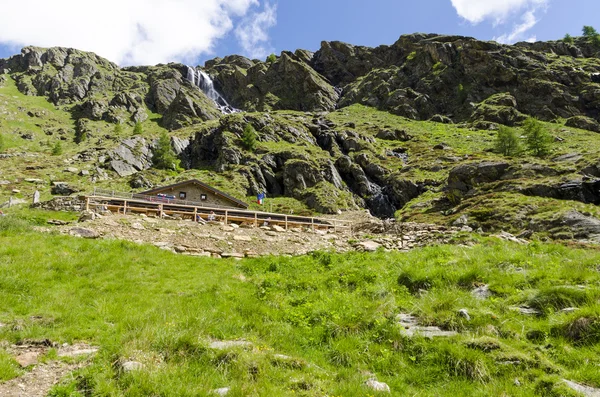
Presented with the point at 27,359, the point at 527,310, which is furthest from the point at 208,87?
the point at 527,310

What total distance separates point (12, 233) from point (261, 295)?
12.6 meters

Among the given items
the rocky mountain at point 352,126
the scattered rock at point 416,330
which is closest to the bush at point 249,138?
the rocky mountain at point 352,126

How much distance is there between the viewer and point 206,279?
506 inches

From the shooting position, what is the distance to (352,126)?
104125 mm

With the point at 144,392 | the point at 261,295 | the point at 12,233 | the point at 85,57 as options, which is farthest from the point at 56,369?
the point at 85,57

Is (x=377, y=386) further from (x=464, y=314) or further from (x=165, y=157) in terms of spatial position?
(x=165, y=157)

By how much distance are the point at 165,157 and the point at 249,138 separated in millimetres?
22698

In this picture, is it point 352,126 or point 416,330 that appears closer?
point 416,330

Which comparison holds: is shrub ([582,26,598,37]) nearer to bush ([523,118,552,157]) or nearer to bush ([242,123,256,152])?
bush ([523,118,552,157])

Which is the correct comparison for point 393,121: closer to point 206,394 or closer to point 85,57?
point 206,394

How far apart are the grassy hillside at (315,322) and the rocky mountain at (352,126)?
13.6 metres

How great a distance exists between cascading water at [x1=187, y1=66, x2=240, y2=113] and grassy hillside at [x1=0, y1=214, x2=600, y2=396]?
144 metres

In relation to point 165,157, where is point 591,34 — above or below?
above

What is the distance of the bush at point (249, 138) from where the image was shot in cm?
7850
